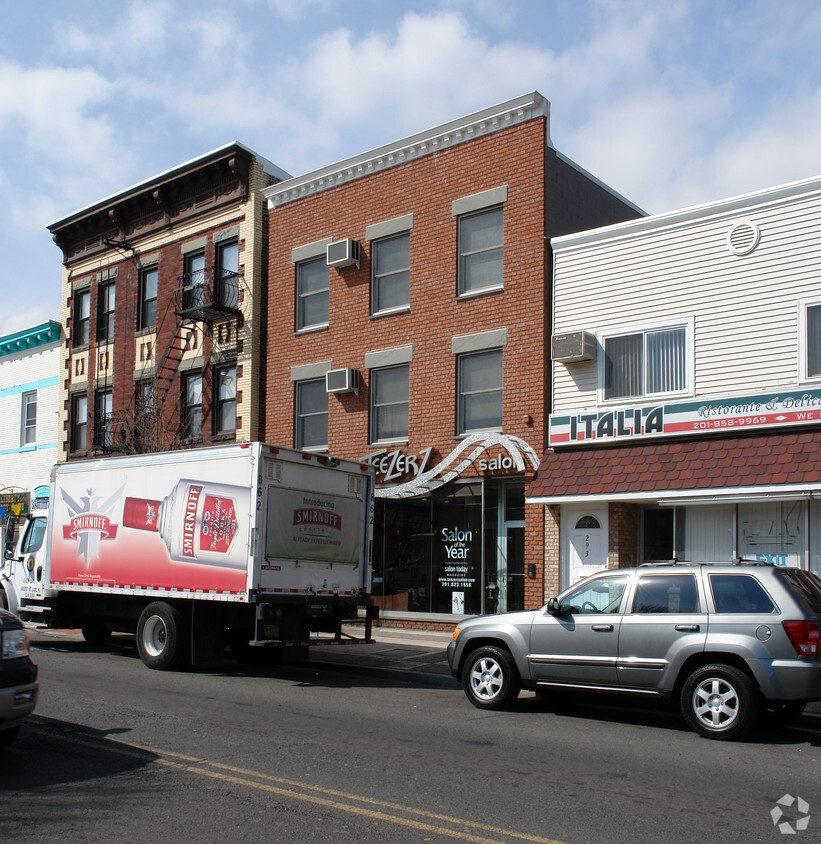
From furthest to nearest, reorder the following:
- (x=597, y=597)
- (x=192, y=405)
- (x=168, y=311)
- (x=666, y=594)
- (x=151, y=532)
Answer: (x=168, y=311) < (x=192, y=405) < (x=151, y=532) < (x=597, y=597) < (x=666, y=594)

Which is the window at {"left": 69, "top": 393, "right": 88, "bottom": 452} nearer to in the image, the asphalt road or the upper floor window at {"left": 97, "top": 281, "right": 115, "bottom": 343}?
the upper floor window at {"left": 97, "top": 281, "right": 115, "bottom": 343}

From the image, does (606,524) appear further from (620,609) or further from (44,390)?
(44,390)

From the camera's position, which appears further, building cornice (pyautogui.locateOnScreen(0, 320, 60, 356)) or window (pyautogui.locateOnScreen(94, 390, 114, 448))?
building cornice (pyautogui.locateOnScreen(0, 320, 60, 356))

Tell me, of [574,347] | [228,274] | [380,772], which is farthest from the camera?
[228,274]

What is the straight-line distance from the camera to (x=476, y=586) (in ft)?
60.5

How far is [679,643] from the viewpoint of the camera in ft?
30.2

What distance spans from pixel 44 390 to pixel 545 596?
1941 cm

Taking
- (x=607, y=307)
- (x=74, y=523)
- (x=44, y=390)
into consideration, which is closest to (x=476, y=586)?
(x=607, y=307)

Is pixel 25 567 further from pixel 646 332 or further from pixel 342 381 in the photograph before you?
pixel 646 332

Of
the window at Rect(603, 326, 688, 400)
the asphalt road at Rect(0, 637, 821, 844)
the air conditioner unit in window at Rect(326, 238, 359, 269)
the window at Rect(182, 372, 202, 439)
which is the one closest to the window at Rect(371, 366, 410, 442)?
the air conditioner unit in window at Rect(326, 238, 359, 269)

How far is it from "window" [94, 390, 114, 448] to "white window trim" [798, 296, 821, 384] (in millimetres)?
18541

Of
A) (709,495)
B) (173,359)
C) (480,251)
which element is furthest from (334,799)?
(173,359)

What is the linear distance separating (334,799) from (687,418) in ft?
35.5

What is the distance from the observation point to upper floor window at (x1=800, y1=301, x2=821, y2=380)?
568 inches
